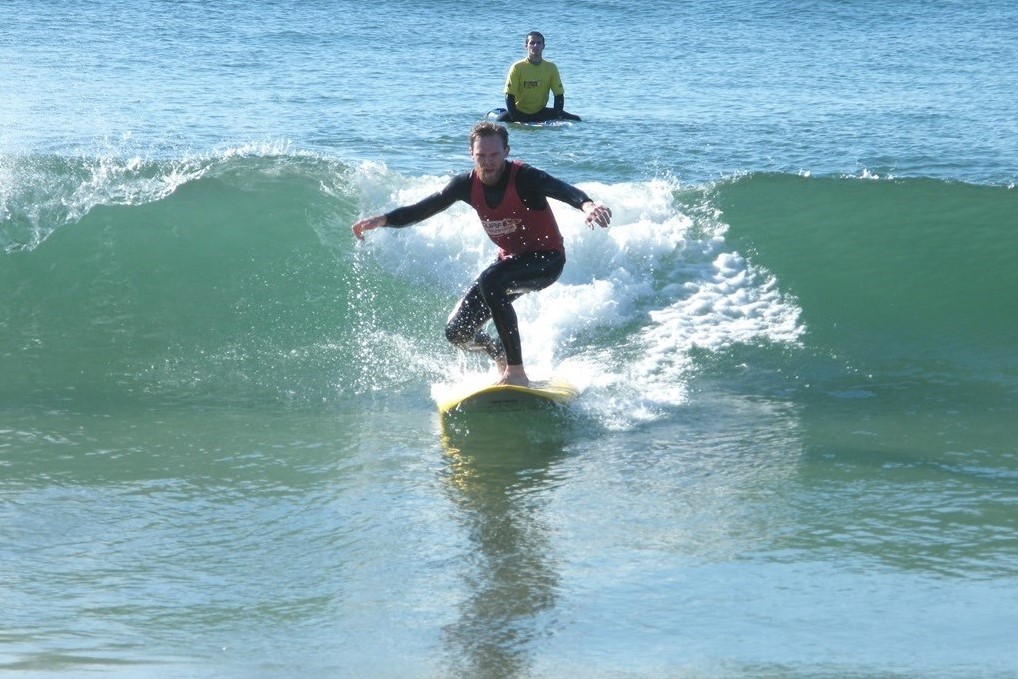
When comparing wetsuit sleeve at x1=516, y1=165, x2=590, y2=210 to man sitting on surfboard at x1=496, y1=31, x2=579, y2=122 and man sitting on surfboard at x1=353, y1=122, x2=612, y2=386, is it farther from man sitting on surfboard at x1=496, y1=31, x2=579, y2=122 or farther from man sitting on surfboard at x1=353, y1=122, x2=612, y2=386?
man sitting on surfboard at x1=496, y1=31, x2=579, y2=122

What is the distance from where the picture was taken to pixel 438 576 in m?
5.05

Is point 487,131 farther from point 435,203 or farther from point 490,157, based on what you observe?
point 435,203

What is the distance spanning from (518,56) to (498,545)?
60.4 ft

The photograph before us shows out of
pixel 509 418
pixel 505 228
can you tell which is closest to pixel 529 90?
pixel 505 228

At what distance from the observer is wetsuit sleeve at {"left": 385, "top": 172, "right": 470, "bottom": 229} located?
283 inches

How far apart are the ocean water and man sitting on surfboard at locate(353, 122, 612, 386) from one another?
563 millimetres

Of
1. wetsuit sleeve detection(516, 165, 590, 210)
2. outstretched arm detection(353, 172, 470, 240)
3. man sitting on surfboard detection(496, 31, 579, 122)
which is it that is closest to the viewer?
wetsuit sleeve detection(516, 165, 590, 210)

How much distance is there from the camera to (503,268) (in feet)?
23.8

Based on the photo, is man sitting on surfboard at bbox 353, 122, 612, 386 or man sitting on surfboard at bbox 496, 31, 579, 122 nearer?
man sitting on surfboard at bbox 353, 122, 612, 386

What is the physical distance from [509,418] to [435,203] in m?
1.26

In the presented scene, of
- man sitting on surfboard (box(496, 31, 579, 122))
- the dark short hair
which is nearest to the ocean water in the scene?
man sitting on surfboard (box(496, 31, 579, 122))

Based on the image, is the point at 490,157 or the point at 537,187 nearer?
the point at 490,157

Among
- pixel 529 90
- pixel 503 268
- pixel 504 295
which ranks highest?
pixel 529 90

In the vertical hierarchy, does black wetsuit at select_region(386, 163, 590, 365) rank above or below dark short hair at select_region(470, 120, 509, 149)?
below
